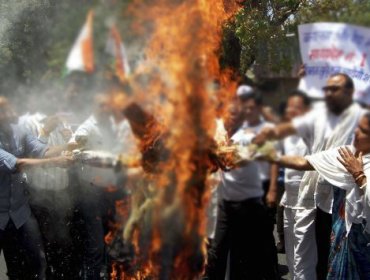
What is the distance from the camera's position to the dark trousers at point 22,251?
4602 mm

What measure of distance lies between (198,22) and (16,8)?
1.71 meters

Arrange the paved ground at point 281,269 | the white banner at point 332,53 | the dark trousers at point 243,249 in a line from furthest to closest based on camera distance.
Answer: the paved ground at point 281,269 → the dark trousers at point 243,249 → the white banner at point 332,53

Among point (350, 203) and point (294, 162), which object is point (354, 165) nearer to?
point (350, 203)

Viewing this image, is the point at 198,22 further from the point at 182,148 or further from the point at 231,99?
the point at 182,148

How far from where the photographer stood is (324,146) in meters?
3.93

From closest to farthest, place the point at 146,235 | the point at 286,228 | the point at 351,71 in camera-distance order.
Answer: the point at 351,71
the point at 146,235
the point at 286,228

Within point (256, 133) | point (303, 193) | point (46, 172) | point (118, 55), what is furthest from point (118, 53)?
point (303, 193)

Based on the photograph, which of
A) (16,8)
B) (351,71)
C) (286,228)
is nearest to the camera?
(351,71)

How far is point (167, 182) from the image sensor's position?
3.12 meters

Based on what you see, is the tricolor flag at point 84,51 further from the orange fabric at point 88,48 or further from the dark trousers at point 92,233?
the dark trousers at point 92,233

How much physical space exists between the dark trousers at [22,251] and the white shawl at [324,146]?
2274 mm

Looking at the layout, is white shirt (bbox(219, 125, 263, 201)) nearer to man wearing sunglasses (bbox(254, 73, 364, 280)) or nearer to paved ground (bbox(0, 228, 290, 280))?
man wearing sunglasses (bbox(254, 73, 364, 280))

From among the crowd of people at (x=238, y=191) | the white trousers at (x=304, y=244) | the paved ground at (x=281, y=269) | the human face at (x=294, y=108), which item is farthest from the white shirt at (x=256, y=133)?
the paved ground at (x=281, y=269)

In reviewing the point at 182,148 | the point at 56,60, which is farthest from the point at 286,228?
the point at 56,60
